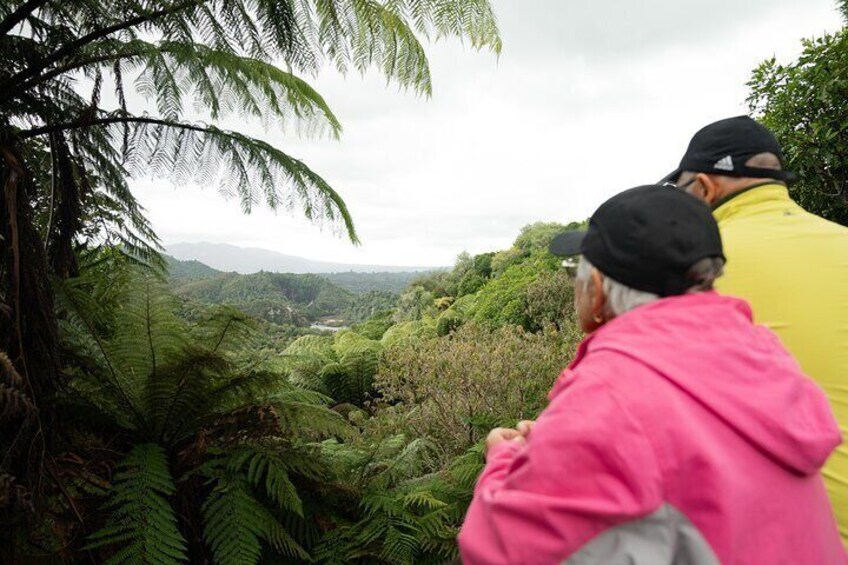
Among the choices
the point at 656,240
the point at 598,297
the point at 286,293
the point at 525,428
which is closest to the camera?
the point at 656,240

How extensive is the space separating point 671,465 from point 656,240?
39 centimetres

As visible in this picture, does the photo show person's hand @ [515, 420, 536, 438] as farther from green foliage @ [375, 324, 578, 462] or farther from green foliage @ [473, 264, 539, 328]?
green foliage @ [473, 264, 539, 328]

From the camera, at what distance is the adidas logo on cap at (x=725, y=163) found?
1356mm

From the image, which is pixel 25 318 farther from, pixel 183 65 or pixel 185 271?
pixel 185 271

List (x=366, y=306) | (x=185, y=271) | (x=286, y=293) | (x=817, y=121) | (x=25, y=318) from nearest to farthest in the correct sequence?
(x=25, y=318) < (x=817, y=121) < (x=185, y=271) < (x=366, y=306) < (x=286, y=293)

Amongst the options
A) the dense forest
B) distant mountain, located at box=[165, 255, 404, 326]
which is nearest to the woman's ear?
the dense forest

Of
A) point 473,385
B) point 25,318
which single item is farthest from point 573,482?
point 473,385

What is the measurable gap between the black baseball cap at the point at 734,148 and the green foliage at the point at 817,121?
481 cm

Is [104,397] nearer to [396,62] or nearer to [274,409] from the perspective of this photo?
[274,409]

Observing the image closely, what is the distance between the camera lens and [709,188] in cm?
141

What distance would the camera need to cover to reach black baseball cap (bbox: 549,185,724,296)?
0.90 meters

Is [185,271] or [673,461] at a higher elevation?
[673,461]

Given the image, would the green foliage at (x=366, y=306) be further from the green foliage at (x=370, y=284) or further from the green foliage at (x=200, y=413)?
the green foliage at (x=200, y=413)

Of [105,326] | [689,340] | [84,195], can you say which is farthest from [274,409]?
[689,340]
